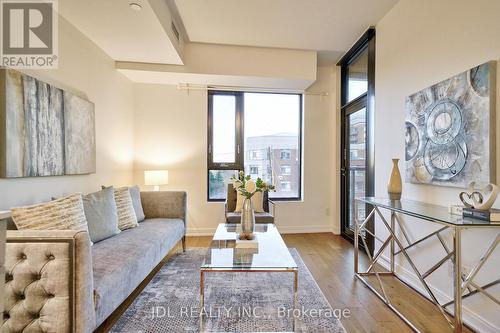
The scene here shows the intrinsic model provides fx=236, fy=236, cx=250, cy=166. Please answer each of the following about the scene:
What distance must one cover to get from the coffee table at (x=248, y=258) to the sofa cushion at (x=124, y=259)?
52cm

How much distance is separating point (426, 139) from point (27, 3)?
3.43m

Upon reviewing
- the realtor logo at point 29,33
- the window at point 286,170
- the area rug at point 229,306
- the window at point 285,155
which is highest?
the realtor logo at point 29,33

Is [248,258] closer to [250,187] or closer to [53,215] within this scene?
[250,187]

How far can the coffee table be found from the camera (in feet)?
5.18

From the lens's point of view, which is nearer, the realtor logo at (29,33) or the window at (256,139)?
the realtor logo at (29,33)

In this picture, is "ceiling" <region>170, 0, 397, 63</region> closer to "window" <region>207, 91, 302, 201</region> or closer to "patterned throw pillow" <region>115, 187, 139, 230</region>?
"window" <region>207, 91, 302, 201</region>

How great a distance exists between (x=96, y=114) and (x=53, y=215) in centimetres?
152

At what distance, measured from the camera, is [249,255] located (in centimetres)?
179

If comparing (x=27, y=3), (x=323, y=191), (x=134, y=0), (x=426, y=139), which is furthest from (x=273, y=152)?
Result: (x=27, y=3)

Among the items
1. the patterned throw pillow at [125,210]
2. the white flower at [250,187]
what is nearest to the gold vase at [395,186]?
the white flower at [250,187]

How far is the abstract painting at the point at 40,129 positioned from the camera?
162 cm

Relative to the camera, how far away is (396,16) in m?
2.50

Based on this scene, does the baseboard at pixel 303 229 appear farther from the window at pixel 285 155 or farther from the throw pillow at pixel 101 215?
the throw pillow at pixel 101 215

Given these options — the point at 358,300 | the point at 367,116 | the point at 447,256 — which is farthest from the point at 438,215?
the point at 367,116
